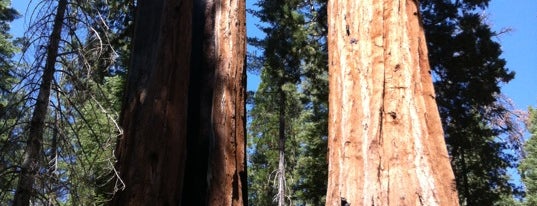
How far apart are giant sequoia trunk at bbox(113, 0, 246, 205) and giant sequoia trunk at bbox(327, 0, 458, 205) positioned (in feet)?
3.89

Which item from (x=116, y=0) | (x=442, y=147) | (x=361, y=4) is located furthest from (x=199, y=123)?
(x=116, y=0)

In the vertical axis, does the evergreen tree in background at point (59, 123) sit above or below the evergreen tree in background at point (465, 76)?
below

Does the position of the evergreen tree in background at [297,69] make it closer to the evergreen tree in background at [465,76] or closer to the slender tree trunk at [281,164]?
the slender tree trunk at [281,164]

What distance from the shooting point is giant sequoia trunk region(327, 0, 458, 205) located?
133 inches

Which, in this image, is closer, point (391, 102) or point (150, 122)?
point (391, 102)

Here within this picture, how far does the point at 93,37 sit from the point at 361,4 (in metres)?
2.94

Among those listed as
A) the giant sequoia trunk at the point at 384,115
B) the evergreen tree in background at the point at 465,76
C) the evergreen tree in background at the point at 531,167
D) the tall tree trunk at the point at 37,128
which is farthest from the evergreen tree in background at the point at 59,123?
the evergreen tree in background at the point at 531,167

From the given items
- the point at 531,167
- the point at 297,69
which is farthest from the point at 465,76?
the point at 531,167

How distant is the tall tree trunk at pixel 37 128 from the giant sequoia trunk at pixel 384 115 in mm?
2615

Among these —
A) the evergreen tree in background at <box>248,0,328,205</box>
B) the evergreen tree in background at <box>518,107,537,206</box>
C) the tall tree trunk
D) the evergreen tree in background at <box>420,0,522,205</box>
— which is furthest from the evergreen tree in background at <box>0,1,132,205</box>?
the evergreen tree in background at <box>518,107,537,206</box>

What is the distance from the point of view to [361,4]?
4.23 meters

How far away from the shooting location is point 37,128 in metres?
4.83

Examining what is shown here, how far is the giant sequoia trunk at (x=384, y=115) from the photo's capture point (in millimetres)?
3385

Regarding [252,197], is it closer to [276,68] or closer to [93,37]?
[276,68]
